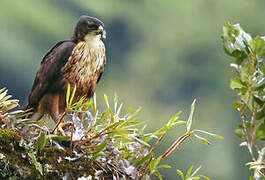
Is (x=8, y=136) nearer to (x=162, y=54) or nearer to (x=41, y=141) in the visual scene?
(x=41, y=141)

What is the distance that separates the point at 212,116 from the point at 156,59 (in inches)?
164

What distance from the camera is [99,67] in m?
2.76

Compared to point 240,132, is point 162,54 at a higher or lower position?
lower

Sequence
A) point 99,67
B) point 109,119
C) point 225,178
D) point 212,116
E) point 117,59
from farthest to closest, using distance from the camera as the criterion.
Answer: point 117,59 < point 212,116 < point 225,178 < point 99,67 < point 109,119

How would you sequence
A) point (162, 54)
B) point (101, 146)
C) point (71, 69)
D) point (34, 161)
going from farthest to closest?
point (162, 54) → point (71, 69) → point (101, 146) → point (34, 161)

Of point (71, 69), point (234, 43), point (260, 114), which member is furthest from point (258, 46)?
point (71, 69)

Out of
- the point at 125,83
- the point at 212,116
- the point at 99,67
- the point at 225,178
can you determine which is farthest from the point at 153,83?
the point at 99,67

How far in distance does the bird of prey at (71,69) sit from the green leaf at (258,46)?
124 cm

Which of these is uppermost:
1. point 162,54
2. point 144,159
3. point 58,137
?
point 58,137

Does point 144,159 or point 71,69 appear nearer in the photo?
point 144,159

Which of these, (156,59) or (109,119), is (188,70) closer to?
(156,59)

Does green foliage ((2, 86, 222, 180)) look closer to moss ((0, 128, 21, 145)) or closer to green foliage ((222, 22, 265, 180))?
moss ((0, 128, 21, 145))

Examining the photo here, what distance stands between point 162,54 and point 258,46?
23136 millimetres

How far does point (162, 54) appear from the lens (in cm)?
2462
